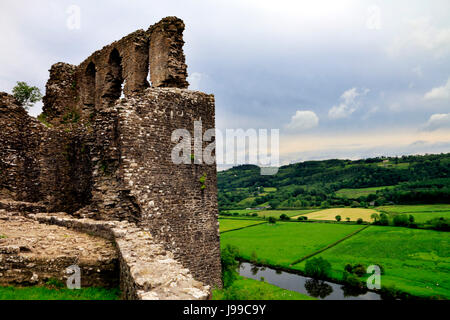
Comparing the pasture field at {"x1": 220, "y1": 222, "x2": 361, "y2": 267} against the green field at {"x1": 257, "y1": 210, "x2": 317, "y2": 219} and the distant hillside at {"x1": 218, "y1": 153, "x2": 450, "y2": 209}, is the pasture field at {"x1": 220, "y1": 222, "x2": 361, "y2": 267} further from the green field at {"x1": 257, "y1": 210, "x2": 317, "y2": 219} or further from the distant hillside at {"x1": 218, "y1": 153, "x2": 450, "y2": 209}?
the distant hillside at {"x1": 218, "y1": 153, "x2": 450, "y2": 209}

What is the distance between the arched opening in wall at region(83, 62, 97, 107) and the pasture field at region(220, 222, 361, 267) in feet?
132

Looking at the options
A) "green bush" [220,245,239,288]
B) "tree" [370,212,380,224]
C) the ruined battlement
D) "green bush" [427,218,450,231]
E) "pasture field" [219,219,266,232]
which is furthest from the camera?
"pasture field" [219,219,266,232]

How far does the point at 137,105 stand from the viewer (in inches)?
422

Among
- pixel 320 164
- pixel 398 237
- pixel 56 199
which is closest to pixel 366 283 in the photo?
pixel 398 237

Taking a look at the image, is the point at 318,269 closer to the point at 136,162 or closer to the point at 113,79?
the point at 113,79

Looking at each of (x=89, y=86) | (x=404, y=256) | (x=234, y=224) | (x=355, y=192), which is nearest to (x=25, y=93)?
(x=89, y=86)

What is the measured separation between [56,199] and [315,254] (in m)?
47.1

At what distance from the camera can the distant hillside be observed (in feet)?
316

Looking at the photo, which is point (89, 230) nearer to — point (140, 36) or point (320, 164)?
point (140, 36)

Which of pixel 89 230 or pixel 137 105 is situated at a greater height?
pixel 137 105

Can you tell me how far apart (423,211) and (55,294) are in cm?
8504

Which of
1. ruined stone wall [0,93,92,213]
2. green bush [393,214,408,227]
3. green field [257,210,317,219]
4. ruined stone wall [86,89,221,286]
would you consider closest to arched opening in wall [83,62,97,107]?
ruined stone wall [0,93,92,213]

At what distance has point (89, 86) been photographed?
18.4m

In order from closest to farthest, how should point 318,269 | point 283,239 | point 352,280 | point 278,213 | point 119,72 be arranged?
point 119,72 < point 352,280 < point 318,269 < point 283,239 < point 278,213
